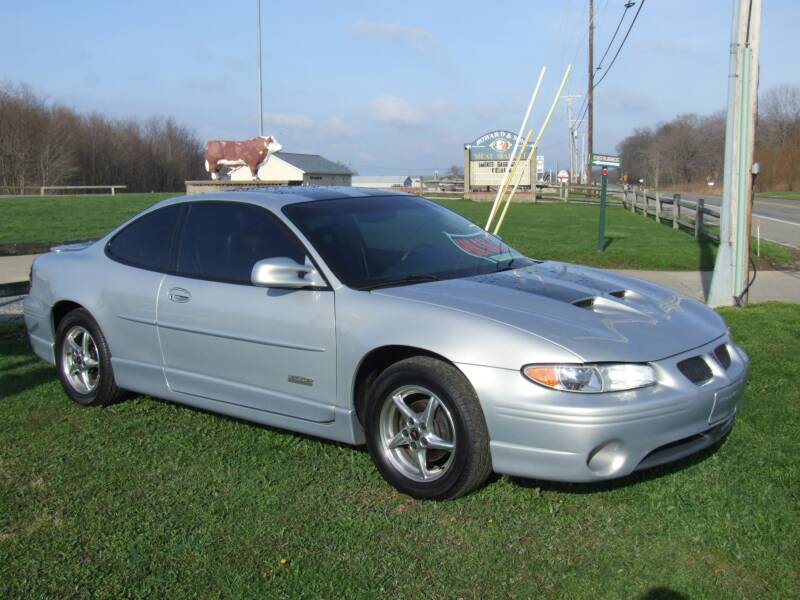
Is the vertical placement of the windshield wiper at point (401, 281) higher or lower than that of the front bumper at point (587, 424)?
higher

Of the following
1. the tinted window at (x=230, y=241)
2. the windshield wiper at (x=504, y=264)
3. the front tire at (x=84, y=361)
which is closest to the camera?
the tinted window at (x=230, y=241)

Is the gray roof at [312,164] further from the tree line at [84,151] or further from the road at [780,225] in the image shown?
the road at [780,225]

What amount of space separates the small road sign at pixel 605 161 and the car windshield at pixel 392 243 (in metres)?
12.6

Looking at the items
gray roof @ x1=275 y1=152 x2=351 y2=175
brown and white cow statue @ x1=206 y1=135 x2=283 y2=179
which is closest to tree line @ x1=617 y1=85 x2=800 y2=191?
gray roof @ x1=275 y1=152 x2=351 y2=175

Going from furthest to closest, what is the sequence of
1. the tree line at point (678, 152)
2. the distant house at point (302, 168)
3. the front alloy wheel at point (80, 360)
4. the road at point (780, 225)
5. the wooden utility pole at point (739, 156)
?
the tree line at point (678, 152)
the distant house at point (302, 168)
the road at point (780, 225)
the wooden utility pole at point (739, 156)
the front alloy wheel at point (80, 360)

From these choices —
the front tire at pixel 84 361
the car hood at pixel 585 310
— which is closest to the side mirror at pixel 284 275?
the car hood at pixel 585 310

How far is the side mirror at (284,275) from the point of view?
409 centimetres

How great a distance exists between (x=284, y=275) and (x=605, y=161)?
14.2 metres

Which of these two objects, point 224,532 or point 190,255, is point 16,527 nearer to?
point 224,532

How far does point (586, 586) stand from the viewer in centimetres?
302

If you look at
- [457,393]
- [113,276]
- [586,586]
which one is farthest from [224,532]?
[113,276]

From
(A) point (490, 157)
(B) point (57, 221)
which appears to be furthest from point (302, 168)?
(B) point (57, 221)

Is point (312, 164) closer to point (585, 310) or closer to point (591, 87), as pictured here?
point (591, 87)

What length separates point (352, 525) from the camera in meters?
3.58
